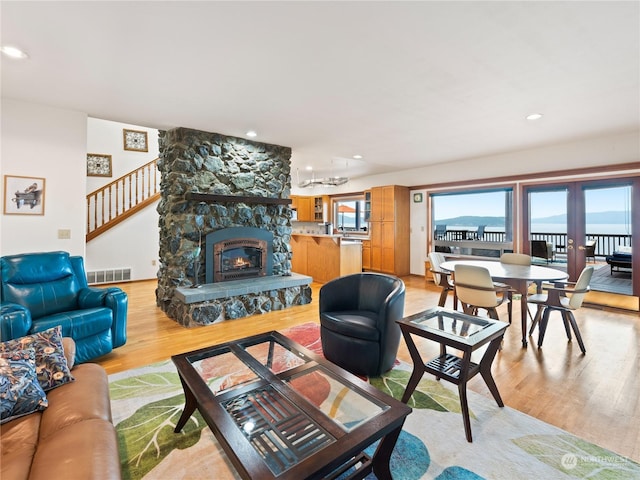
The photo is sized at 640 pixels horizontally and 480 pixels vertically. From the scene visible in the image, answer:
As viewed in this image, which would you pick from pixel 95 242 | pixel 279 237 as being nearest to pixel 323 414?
pixel 279 237

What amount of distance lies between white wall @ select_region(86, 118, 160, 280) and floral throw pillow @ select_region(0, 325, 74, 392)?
519 centimetres

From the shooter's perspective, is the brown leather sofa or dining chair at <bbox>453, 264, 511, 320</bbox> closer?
the brown leather sofa

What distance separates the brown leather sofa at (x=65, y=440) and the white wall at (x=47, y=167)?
8.37 ft

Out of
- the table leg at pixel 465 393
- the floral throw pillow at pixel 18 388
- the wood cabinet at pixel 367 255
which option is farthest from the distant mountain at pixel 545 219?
the floral throw pillow at pixel 18 388

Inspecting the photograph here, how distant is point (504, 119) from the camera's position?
3.89m

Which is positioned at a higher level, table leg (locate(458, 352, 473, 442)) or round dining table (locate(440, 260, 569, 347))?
round dining table (locate(440, 260, 569, 347))

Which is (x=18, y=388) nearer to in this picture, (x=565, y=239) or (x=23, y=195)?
(x=23, y=195)

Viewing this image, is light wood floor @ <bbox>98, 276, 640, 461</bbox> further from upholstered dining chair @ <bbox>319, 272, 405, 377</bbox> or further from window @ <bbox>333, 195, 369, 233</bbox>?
window @ <bbox>333, 195, 369, 233</bbox>

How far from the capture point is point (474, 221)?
22.0ft

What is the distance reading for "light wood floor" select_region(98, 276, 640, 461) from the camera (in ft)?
7.03

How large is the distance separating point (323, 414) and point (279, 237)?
3.88 meters

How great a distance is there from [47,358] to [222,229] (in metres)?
2.95

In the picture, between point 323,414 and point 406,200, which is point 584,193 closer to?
point 406,200

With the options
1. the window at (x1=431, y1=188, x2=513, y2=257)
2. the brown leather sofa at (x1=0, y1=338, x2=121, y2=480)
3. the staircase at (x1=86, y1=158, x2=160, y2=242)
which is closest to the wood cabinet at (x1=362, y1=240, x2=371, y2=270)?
the window at (x1=431, y1=188, x2=513, y2=257)
